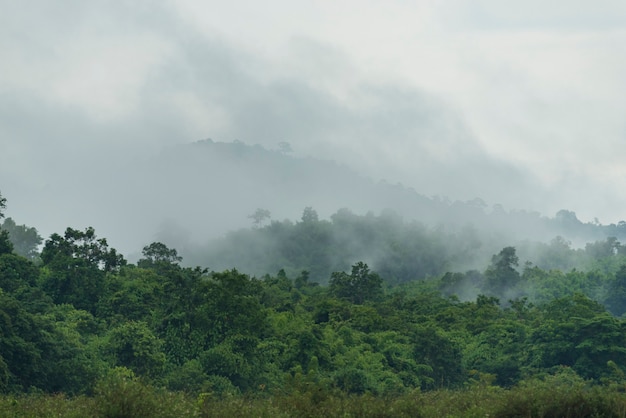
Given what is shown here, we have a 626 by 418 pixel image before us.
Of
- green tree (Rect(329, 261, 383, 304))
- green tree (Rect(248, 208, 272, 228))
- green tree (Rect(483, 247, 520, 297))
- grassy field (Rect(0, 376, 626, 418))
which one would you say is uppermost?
green tree (Rect(248, 208, 272, 228))

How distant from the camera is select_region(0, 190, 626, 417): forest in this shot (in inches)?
923

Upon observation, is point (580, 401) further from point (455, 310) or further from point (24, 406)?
point (455, 310)

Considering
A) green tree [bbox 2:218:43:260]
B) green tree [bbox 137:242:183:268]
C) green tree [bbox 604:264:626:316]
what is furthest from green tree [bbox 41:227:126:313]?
green tree [bbox 604:264:626:316]

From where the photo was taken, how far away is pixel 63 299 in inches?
1950

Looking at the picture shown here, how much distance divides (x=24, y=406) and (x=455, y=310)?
1787 inches

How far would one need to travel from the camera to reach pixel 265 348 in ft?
144

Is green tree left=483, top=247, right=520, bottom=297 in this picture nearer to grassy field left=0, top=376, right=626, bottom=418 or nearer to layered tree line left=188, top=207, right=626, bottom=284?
layered tree line left=188, top=207, right=626, bottom=284

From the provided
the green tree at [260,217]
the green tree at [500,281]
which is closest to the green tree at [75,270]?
the green tree at [500,281]

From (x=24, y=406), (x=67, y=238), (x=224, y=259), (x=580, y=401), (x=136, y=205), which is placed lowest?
(x=24, y=406)

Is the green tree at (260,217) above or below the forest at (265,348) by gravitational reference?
above

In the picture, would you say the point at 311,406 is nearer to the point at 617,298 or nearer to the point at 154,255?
the point at 154,255

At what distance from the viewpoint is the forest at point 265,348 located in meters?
23.4

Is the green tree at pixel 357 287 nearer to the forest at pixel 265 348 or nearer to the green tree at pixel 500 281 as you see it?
the forest at pixel 265 348

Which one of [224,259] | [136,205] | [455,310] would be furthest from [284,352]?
[136,205]
